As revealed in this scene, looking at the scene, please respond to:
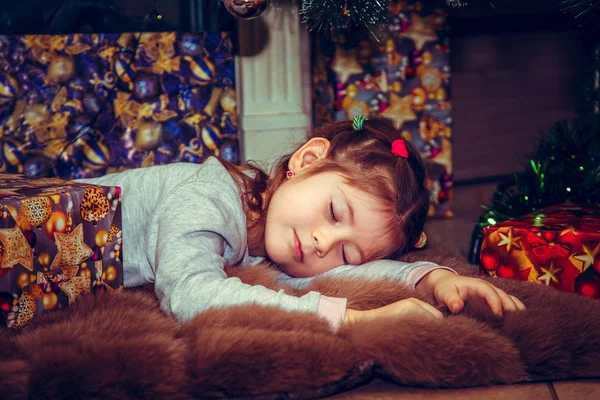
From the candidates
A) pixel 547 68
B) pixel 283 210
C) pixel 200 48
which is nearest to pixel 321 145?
pixel 283 210

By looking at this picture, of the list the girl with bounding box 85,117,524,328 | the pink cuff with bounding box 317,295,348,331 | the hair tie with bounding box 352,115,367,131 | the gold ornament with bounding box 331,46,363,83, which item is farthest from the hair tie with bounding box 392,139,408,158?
the gold ornament with bounding box 331,46,363,83

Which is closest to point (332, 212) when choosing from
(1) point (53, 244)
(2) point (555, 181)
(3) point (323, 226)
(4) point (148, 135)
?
(3) point (323, 226)

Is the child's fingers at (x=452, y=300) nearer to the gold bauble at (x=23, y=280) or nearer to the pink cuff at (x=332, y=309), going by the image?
the pink cuff at (x=332, y=309)

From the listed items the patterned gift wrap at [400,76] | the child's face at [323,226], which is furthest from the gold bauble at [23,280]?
the patterned gift wrap at [400,76]

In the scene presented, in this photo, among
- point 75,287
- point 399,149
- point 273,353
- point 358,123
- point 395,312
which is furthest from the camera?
point 358,123

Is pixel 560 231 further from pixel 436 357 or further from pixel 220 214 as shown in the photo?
pixel 220 214

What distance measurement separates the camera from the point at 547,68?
2428 millimetres

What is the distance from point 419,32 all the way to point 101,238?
3.81 feet

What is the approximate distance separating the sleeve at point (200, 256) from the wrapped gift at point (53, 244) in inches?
3.2

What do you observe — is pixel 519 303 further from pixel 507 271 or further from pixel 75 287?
pixel 75 287

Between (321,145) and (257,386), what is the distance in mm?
541

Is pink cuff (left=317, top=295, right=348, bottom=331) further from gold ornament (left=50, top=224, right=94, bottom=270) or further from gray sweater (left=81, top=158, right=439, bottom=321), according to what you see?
gold ornament (left=50, top=224, right=94, bottom=270)

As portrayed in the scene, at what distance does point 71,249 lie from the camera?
3.17 ft

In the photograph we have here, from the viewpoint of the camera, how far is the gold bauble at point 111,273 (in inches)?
40.8
